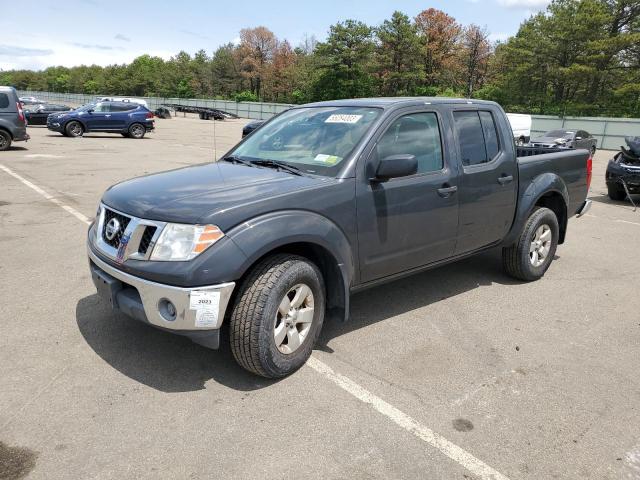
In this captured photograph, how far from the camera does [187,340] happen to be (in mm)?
3947

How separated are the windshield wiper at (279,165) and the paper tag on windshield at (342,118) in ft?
1.87

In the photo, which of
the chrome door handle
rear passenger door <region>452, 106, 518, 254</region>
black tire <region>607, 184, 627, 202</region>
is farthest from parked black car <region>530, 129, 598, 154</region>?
the chrome door handle

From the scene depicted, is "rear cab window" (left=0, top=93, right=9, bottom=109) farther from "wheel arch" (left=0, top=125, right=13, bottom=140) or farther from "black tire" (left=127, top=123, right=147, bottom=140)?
"black tire" (left=127, top=123, right=147, bottom=140)

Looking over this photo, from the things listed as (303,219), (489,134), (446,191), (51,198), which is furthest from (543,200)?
(51,198)

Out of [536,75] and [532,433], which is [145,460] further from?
[536,75]

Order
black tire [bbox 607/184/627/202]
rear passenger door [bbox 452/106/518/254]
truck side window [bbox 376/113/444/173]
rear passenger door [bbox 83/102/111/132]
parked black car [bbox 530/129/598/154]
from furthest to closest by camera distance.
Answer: rear passenger door [bbox 83/102/111/132] < parked black car [bbox 530/129/598/154] < black tire [bbox 607/184/627/202] < rear passenger door [bbox 452/106/518/254] < truck side window [bbox 376/113/444/173]

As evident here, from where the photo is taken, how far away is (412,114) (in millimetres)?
4207

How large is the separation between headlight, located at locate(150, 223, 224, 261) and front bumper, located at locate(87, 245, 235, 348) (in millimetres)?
180

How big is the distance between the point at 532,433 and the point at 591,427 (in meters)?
0.37

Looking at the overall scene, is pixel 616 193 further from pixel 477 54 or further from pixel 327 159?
Answer: pixel 477 54

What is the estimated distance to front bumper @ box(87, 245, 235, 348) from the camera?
9.80ft

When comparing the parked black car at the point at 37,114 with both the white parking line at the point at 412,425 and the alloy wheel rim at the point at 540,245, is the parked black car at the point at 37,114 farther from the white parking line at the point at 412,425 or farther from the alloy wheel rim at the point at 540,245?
the white parking line at the point at 412,425

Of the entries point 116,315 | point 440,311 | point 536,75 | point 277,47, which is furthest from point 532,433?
point 277,47

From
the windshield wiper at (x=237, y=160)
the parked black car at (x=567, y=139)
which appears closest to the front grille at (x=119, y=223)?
the windshield wiper at (x=237, y=160)
